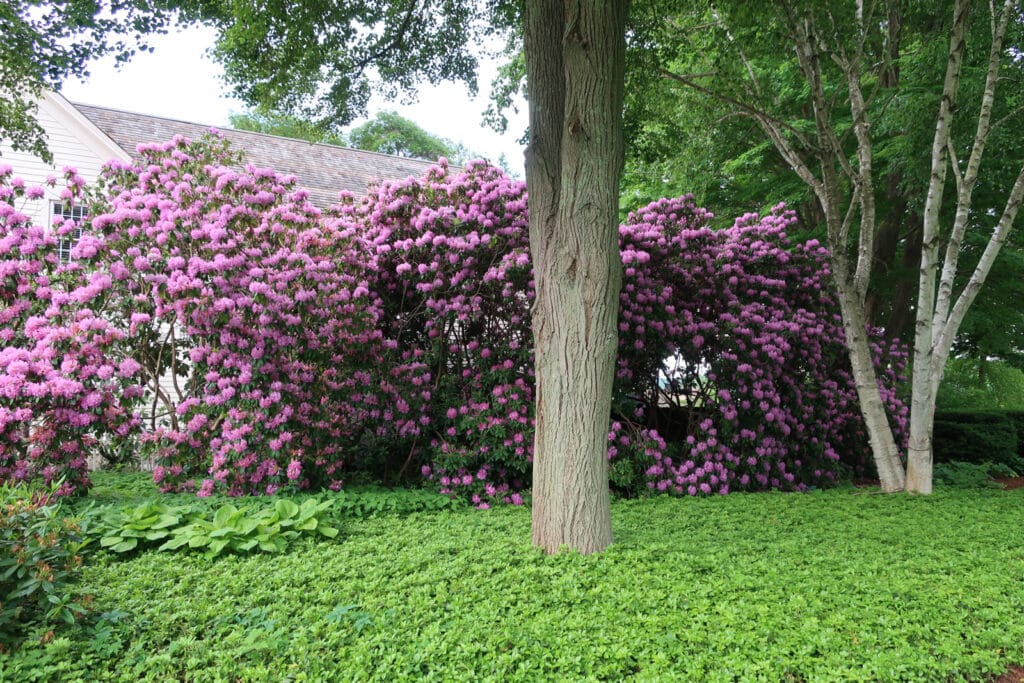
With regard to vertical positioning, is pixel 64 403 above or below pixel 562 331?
below

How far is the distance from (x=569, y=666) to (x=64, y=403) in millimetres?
4105

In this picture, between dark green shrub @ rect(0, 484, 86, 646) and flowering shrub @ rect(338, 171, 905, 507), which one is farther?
flowering shrub @ rect(338, 171, 905, 507)

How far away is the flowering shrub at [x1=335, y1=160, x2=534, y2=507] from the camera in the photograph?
19.2ft

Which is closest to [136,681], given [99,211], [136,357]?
[136,357]

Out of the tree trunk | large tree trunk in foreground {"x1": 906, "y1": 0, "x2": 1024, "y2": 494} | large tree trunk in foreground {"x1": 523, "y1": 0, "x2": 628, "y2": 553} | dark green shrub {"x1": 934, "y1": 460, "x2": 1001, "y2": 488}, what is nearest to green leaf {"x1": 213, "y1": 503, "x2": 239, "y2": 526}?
large tree trunk in foreground {"x1": 523, "y1": 0, "x2": 628, "y2": 553}

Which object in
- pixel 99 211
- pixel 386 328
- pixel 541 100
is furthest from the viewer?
pixel 386 328

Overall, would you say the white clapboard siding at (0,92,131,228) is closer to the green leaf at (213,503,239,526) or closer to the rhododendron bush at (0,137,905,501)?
the rhododendron bush at (0,137,905,501)

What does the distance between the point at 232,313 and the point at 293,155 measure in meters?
10.7

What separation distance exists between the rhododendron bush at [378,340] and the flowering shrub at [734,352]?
25 mm

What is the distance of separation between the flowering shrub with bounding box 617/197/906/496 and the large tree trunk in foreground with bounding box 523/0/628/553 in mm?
2571

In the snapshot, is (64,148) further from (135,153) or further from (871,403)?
(871,403)

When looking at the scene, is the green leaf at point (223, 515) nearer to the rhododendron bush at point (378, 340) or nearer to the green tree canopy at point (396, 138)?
the rhododendron bush at point (378, 340)

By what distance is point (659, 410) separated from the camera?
7.25 meters

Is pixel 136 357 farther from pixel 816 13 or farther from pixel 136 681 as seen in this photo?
pixel 816 13
